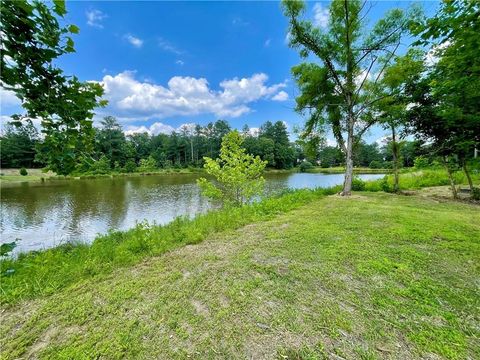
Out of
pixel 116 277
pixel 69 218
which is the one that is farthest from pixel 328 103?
pixel 69 218

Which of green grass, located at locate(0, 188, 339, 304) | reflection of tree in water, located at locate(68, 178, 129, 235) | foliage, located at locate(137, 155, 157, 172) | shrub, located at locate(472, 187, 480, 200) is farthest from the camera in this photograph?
foliage, located at locate(137, 155, 157, 172)

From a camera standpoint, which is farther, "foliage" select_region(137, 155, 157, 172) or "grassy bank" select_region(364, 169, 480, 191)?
"foliage" select_region(137, 155, 157, 172)

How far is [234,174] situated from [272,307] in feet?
21.4

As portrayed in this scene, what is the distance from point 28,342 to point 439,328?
3680mm

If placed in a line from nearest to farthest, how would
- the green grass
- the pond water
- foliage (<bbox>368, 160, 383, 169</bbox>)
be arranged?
the green grass → the pond water → foliage (<bbox>368, 160, 383, 169</bbox>)

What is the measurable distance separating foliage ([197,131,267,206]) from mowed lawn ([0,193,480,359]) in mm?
5013

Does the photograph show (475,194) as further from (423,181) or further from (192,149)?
(192,149)

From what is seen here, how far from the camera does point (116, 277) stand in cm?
284

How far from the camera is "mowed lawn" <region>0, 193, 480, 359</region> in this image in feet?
5.72

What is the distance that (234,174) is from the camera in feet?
27.9

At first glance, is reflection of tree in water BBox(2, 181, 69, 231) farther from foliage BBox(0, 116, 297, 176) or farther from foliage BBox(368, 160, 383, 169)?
foliage BBox(368, 160, 383, 169)

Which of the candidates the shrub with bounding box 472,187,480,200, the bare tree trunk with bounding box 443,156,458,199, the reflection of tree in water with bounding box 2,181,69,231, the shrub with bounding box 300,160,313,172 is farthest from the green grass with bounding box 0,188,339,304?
the shrub with bounding box 300,160,313,172

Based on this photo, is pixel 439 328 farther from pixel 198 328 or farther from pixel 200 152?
pixel 200 152

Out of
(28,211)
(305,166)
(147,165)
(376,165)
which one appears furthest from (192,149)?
(376,165)
